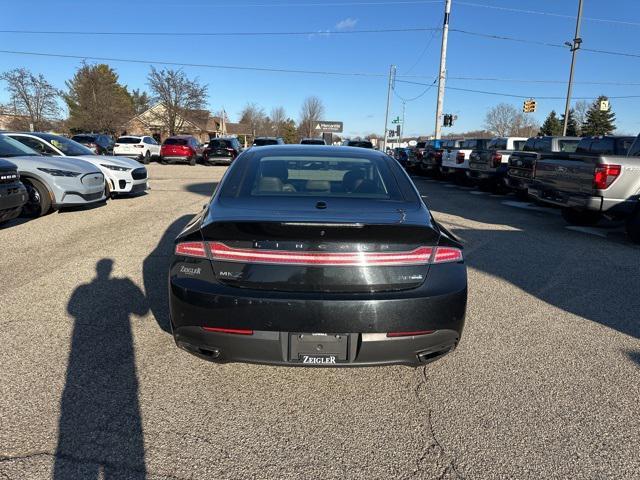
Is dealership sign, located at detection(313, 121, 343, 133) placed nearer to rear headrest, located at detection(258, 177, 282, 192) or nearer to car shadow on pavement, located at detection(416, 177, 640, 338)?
car shadow on pavement, located at detection(416, 177, 640, 338)

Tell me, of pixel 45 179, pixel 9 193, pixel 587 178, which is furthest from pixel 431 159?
pixel 9 193

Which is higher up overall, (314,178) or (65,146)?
(65,146)

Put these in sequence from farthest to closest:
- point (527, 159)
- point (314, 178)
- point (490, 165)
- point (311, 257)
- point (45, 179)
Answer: point (490, 165) → point (527, 159) → point (45, 179) → point (314, 178) → point (311, 257)

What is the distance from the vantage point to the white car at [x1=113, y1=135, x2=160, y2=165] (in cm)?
2683

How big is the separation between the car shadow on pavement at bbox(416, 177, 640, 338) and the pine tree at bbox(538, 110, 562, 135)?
67.1 m

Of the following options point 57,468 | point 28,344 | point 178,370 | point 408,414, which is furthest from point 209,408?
point 28,344

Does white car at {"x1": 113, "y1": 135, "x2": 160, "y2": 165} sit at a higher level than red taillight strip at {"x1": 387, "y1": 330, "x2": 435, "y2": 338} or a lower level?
higher

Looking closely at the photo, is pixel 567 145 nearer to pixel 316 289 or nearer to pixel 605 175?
pixel 605 175

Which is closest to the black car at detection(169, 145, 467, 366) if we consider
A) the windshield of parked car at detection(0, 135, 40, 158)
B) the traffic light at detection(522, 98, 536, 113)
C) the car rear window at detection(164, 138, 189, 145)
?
the windshield of parked car at detection(0, 135, 40, 158)

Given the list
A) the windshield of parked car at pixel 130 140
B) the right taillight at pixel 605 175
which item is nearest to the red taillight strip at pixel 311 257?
the right taillight at pixel 605 175

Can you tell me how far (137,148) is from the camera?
89.7 ft

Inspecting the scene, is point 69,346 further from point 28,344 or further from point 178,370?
point 178,370

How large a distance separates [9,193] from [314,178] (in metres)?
5.34

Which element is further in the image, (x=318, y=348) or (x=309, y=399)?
(x=309, y=399)
